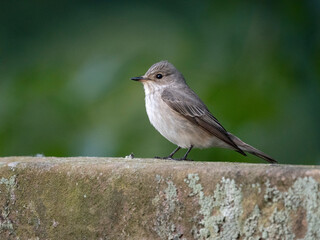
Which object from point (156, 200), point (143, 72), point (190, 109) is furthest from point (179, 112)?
point (156, 200)

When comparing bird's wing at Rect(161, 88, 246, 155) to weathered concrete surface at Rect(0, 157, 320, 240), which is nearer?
weathered concrete surface at Rect(0, 157, 320, 240)

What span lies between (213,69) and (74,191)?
1.01m

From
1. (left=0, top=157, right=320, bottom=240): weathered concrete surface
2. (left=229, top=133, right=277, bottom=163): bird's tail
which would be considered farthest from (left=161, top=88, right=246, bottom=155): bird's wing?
(left=0, top=157, right=320, bottom=240): weathered concrete surface

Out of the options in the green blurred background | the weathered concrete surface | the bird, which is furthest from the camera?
the bird

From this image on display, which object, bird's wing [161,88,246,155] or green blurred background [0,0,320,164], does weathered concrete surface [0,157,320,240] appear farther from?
bird's wing [161,88,246,155]

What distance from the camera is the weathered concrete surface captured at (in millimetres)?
2277

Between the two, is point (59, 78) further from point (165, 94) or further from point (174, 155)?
point (165, 94)

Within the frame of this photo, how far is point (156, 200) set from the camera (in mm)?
2479

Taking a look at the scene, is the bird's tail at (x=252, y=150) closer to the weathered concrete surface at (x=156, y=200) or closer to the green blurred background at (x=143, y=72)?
the green blurred background at (x=143, y=72)

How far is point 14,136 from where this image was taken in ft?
11.6

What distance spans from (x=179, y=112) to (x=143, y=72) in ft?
3.38

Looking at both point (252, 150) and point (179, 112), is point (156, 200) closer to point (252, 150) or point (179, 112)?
point (252, 150)

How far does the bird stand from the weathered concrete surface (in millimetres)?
1322

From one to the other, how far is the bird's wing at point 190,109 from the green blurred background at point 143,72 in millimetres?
519
